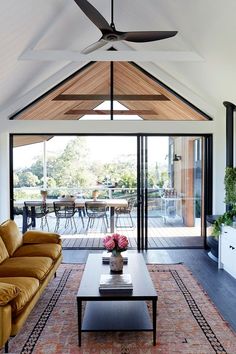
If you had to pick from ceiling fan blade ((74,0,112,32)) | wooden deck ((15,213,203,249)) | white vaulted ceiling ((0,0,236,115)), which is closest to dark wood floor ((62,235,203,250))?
wooden deck ((15,213,203,249))

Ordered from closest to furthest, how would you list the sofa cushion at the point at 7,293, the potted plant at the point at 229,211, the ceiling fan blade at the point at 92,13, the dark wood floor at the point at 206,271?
the sofa cushion at the point at 7,293 → the ceiling fan blade at the point at 92,13 → the dark wood floor at the point at 206,271 → the potted plant at the point at 229,211

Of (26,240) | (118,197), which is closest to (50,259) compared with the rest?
(26,240)

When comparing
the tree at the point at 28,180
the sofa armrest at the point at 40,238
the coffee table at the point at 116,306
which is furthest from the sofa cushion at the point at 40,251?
the tree at the point at 28,180

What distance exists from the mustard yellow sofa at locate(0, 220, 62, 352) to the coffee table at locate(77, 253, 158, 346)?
0.49 metres

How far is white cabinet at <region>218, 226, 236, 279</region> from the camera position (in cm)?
458

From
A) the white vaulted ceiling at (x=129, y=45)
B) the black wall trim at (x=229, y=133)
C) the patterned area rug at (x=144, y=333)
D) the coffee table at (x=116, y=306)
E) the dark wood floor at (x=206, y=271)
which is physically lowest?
the patterned area rug at (x=144, y=333)

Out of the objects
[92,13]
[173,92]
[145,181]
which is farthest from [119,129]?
[92,13]

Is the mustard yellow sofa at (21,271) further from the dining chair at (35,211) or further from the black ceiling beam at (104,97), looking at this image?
the black ceiling beam at (104,97)

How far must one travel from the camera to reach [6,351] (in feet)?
9.16

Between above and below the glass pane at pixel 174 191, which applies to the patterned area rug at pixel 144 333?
below

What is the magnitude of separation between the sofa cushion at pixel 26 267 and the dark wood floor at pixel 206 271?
5.68ft

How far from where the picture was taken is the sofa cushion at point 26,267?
3.47m

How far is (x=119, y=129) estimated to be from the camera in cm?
638

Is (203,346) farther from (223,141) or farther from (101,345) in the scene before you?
(223,141)
